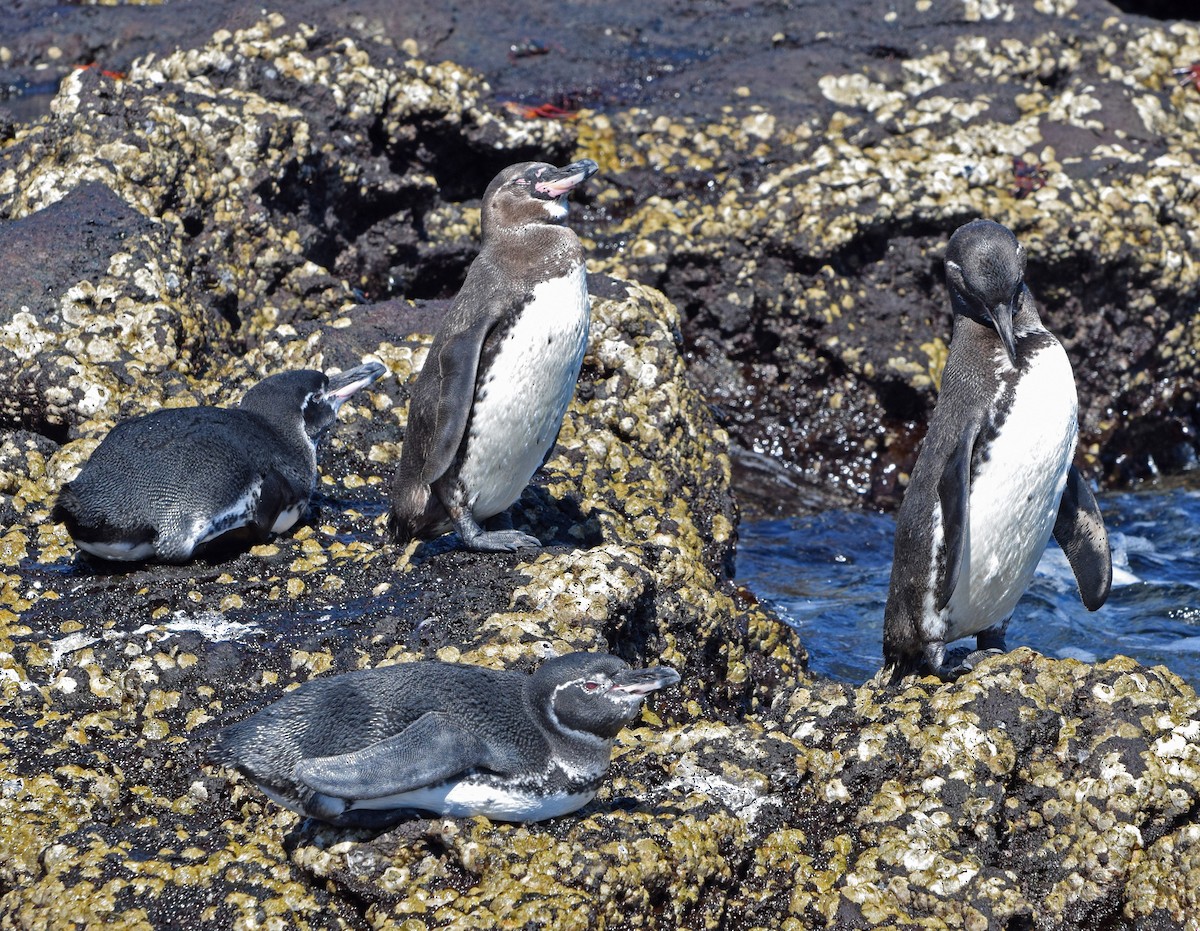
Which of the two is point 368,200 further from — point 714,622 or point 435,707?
point 435,707

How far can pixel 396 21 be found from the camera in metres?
12.7

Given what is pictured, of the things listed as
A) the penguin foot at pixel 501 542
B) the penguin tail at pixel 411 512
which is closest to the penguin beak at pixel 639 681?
the penguin foot at pixel 501 542

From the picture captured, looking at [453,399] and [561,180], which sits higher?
[561,180]

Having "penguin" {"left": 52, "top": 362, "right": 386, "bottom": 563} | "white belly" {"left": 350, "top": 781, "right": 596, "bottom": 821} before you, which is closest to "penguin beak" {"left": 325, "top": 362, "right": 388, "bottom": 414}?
"penguin" {"left": 52, "top": 362, "right": 386, "bottom": 563}

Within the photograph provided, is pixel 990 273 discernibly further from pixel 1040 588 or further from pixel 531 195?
pixel 1040 588

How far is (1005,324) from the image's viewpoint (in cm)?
604

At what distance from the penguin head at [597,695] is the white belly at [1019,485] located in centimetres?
188

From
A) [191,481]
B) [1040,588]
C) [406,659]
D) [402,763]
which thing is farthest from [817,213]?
[402,763]

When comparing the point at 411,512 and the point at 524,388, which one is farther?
the point at 411,512

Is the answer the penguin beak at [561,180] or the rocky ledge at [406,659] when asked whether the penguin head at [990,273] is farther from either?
the penguin beak at [561,180]

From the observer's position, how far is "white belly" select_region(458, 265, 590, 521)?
21.0 ft

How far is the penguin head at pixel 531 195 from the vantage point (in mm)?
6816

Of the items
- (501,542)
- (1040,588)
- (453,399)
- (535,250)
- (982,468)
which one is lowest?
(1040,588)

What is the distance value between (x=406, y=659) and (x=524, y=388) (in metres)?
1.45
